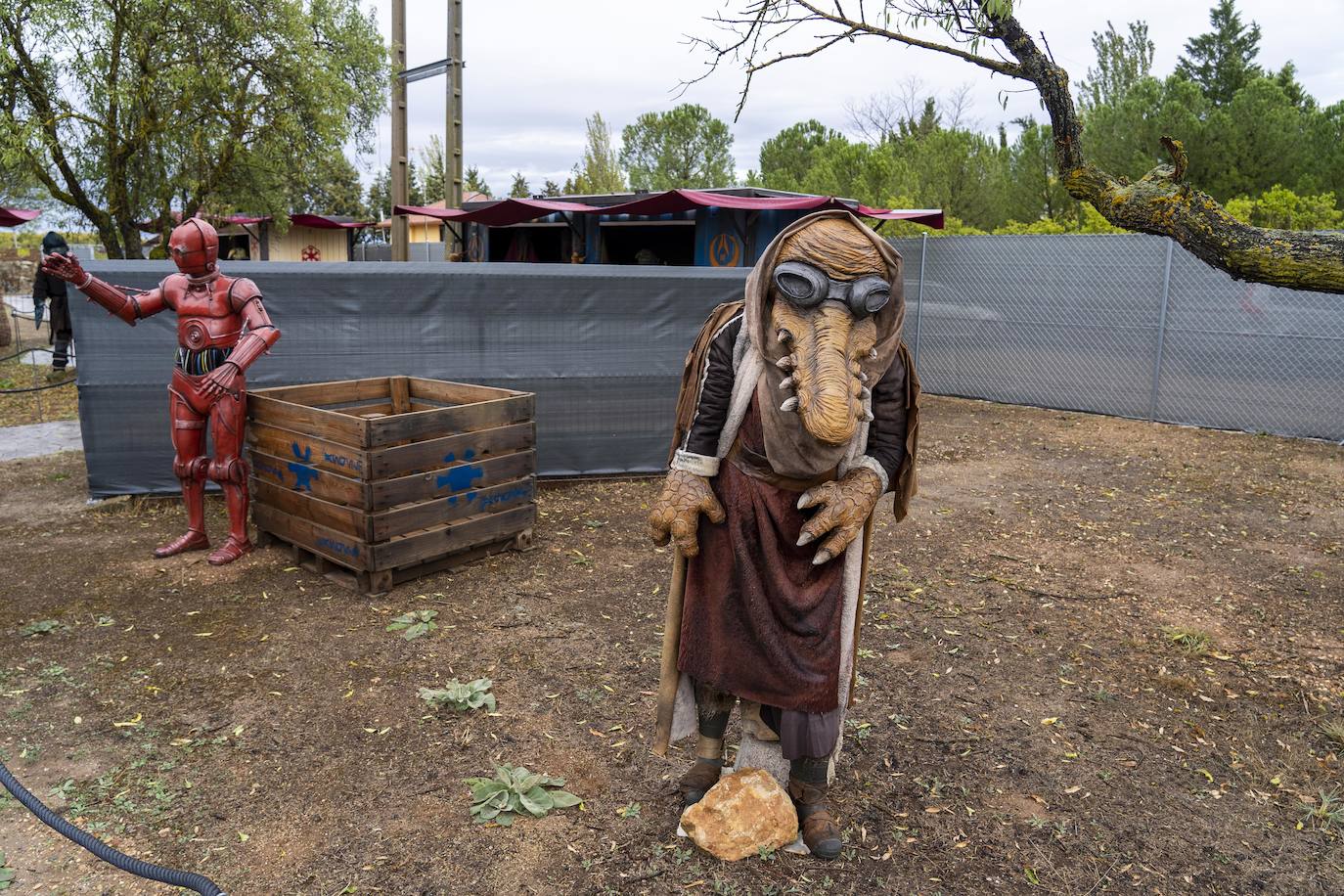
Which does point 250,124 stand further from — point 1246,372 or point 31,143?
point 1246,372

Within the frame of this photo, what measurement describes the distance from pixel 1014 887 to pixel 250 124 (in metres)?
14.0

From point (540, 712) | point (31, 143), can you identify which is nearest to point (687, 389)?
point (540, 712)

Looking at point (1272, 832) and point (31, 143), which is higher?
point (31, 143)

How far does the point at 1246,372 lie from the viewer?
1015cm

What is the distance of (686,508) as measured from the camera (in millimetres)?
2844

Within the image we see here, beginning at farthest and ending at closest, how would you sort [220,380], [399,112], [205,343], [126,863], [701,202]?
[399,112] < [701,202] < [205,343] < [220,380] < [126,863]

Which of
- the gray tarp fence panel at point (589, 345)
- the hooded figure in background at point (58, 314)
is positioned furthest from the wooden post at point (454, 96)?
the gray tarp fence panel at point (589, 345)

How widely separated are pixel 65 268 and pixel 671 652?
4.21m

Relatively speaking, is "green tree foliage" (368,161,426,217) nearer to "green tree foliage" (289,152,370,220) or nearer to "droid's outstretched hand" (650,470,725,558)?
"green tree foliage" (289,152,370,220)

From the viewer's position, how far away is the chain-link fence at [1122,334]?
32.6 ft

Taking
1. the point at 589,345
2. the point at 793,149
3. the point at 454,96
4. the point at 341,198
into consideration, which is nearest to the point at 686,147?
the point at 793,149

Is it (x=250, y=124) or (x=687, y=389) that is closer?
(x=687, y=389)

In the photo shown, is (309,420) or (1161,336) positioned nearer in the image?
(309,420)

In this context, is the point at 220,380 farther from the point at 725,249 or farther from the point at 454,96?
the point at 454,96
